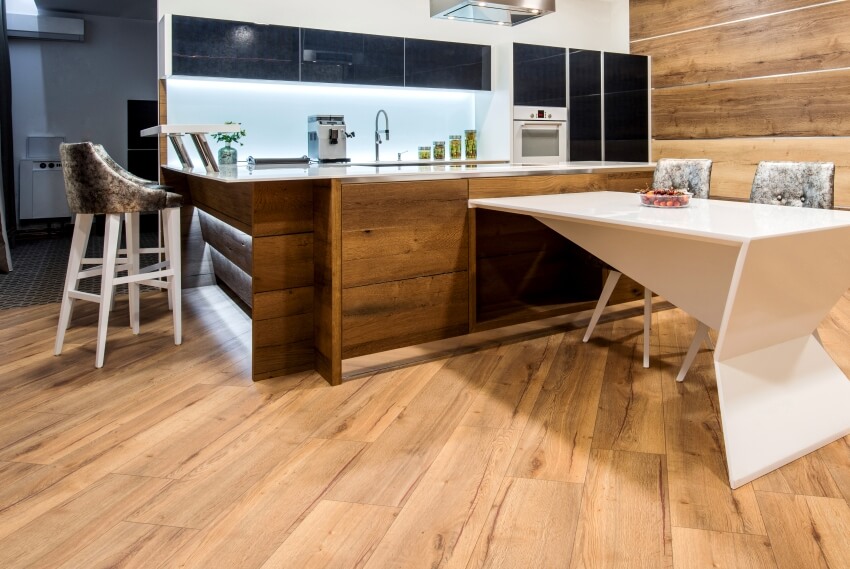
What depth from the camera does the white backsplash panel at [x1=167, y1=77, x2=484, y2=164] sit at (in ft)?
16.3

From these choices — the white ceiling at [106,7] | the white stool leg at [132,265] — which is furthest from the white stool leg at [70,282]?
the white ceiling at [106,7]

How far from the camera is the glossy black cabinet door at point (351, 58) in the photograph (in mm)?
4980

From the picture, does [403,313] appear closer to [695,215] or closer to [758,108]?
[695,215]

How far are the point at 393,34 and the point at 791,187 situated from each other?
3.66m

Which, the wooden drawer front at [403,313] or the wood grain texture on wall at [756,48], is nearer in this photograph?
the wooden drawer front at [403,313]

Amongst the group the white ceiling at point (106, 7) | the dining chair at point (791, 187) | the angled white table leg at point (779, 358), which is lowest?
the angled white table leg at point (779, 358)

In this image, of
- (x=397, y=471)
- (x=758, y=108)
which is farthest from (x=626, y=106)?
(x=397, y=471)

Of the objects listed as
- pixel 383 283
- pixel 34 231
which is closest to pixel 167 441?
pixel 383 283

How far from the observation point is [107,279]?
3023mm

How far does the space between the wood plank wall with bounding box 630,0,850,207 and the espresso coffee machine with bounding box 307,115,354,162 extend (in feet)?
10.1

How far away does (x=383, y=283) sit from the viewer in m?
2.88

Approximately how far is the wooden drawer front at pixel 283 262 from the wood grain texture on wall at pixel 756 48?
427 centimetres

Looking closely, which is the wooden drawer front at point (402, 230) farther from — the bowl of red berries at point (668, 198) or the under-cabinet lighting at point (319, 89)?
the under-cabinet lighting at point (319, 89)

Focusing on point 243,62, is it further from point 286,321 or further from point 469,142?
point 286,321
